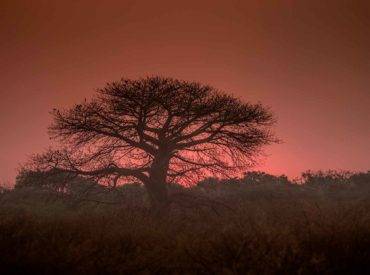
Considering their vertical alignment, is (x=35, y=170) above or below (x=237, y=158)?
below

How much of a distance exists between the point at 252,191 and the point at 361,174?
15.8 metres

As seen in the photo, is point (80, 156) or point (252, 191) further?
point (252, 191)

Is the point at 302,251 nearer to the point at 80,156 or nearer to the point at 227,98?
the point at 227,98

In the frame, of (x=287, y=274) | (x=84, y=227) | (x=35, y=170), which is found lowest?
(x=287, y=274)

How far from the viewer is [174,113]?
15.4 m

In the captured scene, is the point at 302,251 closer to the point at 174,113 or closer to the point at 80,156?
the point at 174,113

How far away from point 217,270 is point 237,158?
11074mm

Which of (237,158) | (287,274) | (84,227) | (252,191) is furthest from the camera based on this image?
(252,191)

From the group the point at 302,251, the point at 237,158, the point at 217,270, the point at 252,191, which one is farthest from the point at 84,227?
the point at 252,191

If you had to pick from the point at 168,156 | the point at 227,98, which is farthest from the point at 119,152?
the point at 227,98

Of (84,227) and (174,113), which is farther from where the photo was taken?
(174,113)

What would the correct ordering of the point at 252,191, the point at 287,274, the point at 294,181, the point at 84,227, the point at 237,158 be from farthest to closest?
the point at 294,181, the point at 252,191, the point at 237,158, the point at 84,227, the point at 287,274

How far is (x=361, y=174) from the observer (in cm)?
3431

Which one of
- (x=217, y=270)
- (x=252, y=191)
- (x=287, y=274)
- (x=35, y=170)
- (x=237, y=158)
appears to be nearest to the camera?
(x=287, y=274)
